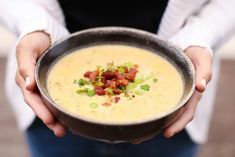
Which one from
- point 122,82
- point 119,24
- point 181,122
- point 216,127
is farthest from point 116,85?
point 216,127

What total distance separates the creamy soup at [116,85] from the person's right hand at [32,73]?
4 cm

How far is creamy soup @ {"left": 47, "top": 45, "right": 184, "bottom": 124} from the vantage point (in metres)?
1.02

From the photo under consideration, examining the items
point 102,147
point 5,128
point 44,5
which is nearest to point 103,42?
point 44,5

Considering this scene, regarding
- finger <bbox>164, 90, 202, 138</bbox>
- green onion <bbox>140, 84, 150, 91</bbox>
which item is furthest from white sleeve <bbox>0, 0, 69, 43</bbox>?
finger <bbox>164, 90, 202, 138</bbox>

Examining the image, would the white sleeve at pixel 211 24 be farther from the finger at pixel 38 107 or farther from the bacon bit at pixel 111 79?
the finger at pixel 38 107

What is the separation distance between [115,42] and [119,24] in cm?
13

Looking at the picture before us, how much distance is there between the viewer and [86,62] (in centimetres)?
120

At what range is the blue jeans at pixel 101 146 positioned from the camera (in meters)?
1.49

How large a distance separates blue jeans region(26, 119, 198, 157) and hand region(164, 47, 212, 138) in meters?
0.35

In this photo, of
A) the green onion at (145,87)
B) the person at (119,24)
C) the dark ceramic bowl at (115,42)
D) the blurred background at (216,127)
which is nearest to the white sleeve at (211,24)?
the person at (119,24)

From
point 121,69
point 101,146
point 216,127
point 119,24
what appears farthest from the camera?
A: point 216,127

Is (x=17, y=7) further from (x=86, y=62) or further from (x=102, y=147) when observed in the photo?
(x=102, y=147)

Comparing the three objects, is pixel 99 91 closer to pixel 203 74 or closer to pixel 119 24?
pixel 203 74

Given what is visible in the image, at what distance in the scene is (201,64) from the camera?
3.74 feet
